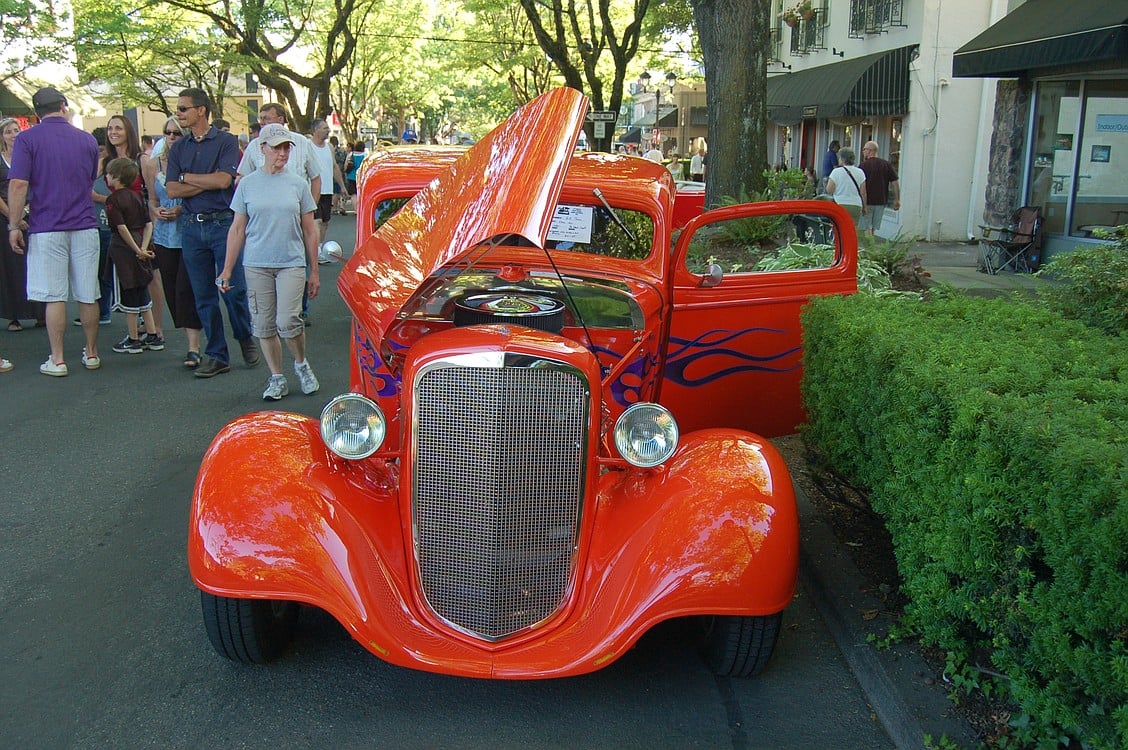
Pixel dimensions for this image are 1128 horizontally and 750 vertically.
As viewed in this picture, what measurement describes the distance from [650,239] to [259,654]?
292 cm

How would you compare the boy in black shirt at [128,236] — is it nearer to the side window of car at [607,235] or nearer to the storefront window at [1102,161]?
the side window of car at [607,235]

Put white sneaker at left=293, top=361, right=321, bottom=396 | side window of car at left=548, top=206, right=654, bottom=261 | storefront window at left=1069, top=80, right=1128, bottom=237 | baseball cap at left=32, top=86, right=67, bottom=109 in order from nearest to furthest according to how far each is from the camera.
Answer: side window of car at left=548, top=206, right=654, bottom=261 < white sneaker at left=293, top=361, right=321, bottom=396 < baseball cap at left=32, top=86, right=67, bottom=109 < storefront window at left=1069, top=80, right=1128, bottom=237

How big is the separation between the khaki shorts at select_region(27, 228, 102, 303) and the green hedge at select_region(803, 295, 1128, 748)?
622 cm

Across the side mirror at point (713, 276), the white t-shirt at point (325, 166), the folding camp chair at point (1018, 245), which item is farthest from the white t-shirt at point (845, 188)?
the side mirror at point (713, 276)

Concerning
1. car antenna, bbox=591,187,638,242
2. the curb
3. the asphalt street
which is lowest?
the asphalt street

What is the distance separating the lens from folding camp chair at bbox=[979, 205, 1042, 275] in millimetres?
13217

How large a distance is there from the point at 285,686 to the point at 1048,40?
1147 centimetres

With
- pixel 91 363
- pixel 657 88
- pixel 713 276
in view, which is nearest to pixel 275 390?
pixel 91 363

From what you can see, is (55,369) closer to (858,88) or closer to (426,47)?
(858,88)

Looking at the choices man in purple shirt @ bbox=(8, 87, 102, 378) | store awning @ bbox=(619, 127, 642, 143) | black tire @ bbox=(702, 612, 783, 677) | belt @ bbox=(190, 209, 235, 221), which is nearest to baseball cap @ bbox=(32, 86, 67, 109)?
man in purple shirt @ bbox=(8, 87, 102, 378)

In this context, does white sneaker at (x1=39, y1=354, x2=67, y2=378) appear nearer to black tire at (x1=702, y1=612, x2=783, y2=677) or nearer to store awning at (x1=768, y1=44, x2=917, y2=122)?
black tire at (x1=702, y1=612, x2=783, y2=677)

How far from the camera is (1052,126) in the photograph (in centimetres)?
1377

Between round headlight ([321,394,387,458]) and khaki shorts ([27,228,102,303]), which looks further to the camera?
khaki shorts ([27,228,102,303])

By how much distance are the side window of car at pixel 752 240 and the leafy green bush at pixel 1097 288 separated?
2.45m
